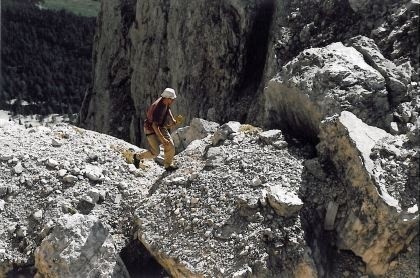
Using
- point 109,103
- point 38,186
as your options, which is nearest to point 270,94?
point 38,186

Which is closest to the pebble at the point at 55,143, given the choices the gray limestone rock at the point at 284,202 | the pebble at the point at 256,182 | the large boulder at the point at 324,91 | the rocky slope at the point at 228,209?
the rocky slope at the point at 228,209

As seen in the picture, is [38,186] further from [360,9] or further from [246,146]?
[360,9]

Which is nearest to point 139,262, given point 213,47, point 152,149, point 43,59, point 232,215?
point 232,215

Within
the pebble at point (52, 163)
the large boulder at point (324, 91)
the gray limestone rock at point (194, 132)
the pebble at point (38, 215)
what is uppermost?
the large boulder at point (324, 91)

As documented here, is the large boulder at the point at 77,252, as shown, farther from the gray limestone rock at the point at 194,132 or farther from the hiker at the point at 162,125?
the gray limestone rock at the point at 194,132

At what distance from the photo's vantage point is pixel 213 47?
20000 mm

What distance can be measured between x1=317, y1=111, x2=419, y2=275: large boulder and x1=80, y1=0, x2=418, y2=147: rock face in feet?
3.99

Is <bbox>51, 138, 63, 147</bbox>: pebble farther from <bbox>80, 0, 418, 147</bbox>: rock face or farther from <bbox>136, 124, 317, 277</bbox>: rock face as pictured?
<bbox>80, 0, 418, 147</bbox>: rock face

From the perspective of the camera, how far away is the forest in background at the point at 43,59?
3884cm

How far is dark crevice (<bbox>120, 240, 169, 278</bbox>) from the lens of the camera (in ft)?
36.1

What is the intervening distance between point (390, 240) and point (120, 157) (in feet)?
21.3

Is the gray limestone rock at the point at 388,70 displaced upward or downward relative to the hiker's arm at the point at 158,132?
upward

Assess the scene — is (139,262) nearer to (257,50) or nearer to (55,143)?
(55,143)

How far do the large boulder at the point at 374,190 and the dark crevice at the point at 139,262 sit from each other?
12.0 ft
